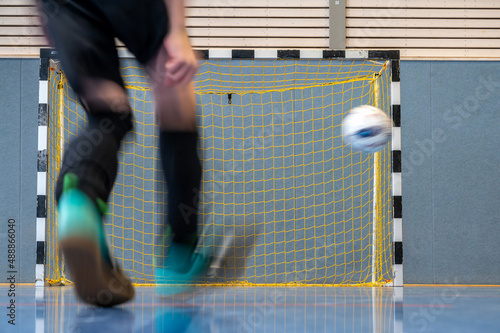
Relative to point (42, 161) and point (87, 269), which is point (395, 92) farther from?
point (87, 269)

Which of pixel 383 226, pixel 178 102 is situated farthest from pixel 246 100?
pixel 178 102

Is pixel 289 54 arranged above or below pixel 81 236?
above

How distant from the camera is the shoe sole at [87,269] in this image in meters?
1.08

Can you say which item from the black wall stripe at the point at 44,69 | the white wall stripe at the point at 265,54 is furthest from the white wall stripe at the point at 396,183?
the black wall stripe at the point at 44,69

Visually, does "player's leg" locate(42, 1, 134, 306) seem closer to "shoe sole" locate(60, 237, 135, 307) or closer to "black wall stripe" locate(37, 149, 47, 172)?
"shoe sole" locate(60, 237, 135, 307)

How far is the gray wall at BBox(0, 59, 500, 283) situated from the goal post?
17.1 inches

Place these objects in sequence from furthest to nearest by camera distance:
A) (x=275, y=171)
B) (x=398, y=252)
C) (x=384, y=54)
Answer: (x=275, y=171) → (x=384, y=54) → (x=398, y=252)

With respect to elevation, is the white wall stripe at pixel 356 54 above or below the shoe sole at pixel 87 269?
above

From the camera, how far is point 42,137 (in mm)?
3918

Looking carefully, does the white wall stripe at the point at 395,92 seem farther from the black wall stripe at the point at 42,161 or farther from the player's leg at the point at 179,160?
the player's leg at the point at 179,160

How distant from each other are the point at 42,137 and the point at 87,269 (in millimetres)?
3074

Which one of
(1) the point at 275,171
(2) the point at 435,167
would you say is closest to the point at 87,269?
(1) the point at 275,171

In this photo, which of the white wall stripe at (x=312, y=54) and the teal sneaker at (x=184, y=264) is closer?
the teal sneaker at (x=184, y=264)

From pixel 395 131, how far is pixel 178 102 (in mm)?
3073
